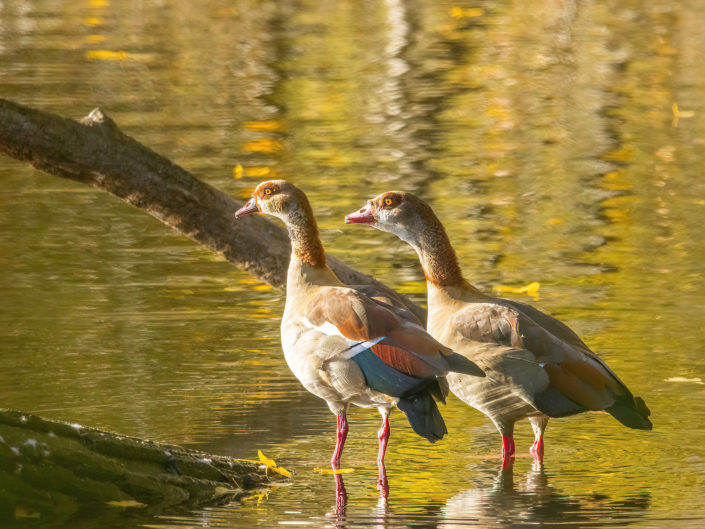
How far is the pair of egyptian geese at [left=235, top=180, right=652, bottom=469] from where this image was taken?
25.0ft

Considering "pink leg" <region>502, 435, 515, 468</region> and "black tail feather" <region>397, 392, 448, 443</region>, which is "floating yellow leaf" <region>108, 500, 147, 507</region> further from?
"pink leg" <region>502, 435, 515, 468</region>

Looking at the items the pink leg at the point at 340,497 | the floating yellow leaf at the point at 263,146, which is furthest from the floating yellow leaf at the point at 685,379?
the floating yellow leaf at the point at 263,146

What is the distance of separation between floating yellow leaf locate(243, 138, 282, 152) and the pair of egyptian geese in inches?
401

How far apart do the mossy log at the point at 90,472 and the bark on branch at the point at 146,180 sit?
2.61 metres

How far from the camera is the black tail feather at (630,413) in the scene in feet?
26.5

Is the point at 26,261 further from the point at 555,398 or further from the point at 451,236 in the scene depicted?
the point at 555,398

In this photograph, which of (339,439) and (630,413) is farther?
(339,439)

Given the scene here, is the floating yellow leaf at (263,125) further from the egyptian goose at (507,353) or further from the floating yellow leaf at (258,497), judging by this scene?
the floating yellow leaf at (258,497)

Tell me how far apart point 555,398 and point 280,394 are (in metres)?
2.45

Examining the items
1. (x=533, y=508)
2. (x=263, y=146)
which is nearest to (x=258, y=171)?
(x=263, y=146)

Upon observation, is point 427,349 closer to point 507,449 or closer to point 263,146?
point 507,449

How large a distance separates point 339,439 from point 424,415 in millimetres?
838

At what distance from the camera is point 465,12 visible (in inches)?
1304

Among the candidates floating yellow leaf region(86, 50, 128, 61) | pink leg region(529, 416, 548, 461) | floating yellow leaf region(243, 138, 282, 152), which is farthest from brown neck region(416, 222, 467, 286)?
floating yellow leaf region(86, 50, 128, 61)
